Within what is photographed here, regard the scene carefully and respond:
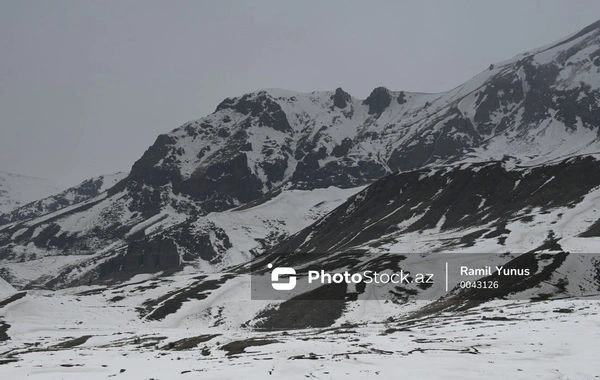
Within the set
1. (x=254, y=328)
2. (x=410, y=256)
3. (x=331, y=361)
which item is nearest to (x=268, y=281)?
(x=410, y=256)

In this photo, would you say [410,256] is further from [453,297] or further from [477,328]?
[477,328]

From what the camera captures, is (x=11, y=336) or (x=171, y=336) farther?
(x=11, y=336)

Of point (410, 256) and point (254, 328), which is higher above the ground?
point (410, 256)

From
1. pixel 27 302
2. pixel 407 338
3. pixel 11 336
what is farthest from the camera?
pixel 27 302

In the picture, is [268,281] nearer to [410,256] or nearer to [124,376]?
[410,256]

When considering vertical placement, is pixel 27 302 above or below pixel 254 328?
above

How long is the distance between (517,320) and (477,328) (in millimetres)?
5568

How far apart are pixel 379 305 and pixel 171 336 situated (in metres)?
30.6

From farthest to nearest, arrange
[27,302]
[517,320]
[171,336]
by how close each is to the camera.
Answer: [27,302]
[171,336]
[517,320]

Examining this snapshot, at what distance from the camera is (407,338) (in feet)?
134

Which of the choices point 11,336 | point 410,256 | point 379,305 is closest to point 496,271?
point 379,305

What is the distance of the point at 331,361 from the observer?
29.2m

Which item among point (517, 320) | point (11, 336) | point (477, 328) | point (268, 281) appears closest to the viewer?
point (477, 328)

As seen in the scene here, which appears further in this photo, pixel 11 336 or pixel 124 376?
pixel 11 336
